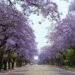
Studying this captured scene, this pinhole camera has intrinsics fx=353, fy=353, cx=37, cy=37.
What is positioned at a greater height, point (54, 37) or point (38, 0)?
point (54, 37)

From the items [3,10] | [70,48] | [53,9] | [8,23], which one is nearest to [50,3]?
[53,9]

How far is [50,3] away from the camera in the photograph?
24.0 m

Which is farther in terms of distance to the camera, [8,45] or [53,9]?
[8,45]

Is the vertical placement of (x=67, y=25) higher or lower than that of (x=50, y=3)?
higher

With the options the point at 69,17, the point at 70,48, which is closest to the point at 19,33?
the point at 69,17

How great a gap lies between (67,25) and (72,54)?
17.8 meters

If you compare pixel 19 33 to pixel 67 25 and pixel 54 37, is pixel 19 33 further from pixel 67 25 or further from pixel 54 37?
pixel 54 37

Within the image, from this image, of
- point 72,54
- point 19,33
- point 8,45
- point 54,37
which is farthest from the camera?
point 54,37

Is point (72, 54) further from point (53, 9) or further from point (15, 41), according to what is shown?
point (53, 9)

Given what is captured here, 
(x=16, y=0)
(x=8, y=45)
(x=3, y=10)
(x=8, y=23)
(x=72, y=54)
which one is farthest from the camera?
(x=72, y=54)

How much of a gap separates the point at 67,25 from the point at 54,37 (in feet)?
76.4

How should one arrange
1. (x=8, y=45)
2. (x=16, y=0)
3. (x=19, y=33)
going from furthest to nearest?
(x=8, y=45) → (x=19, y=33) → (x=16, y=0)

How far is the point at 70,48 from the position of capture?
3073 inches

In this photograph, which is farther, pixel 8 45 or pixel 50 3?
pixel 8 45
